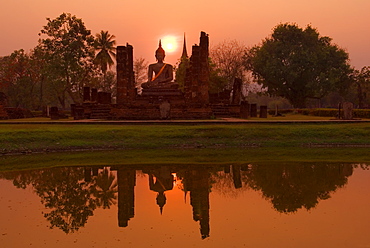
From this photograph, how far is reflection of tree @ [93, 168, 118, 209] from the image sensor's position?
8.60m

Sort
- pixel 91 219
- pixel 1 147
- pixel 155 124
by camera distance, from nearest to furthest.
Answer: pixel 91 219
pixel 1 147
pixel 155 124

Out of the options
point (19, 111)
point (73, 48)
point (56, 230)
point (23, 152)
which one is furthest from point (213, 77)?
point (56, 230)

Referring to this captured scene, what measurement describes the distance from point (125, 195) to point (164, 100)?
17.9m

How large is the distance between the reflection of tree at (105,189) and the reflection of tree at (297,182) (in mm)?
3455

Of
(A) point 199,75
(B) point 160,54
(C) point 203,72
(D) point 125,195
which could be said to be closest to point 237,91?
(C) point 203,72

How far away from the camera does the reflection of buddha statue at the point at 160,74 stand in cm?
3045

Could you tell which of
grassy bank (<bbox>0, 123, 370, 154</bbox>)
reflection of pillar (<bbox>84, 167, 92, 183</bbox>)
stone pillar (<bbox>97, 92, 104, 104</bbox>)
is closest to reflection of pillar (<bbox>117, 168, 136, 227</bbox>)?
reflection of pillar (<bbox>84, 167, 92, 183</bbox>)

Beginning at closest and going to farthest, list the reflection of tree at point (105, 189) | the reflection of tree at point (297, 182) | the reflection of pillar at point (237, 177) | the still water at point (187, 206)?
the still water at point (187, 206)
the reflection of tree at point (297, 182)
the reflection of tree at point (105, 189)
the reflection of pillar at point (237, 177)

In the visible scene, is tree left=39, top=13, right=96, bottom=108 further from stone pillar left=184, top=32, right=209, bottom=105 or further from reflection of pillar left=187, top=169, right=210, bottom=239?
reflection of pillar left=187, top=169, right=210, bottom=239

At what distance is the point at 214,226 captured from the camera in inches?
265

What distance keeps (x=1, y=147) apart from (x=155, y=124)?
7.96 meters

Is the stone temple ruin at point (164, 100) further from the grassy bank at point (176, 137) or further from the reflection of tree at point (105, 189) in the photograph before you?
the reflection of tree at point (105, 189)

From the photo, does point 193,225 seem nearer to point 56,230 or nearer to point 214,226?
point 214,226

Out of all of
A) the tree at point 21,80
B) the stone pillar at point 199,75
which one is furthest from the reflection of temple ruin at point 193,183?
the tree at point 21,80
